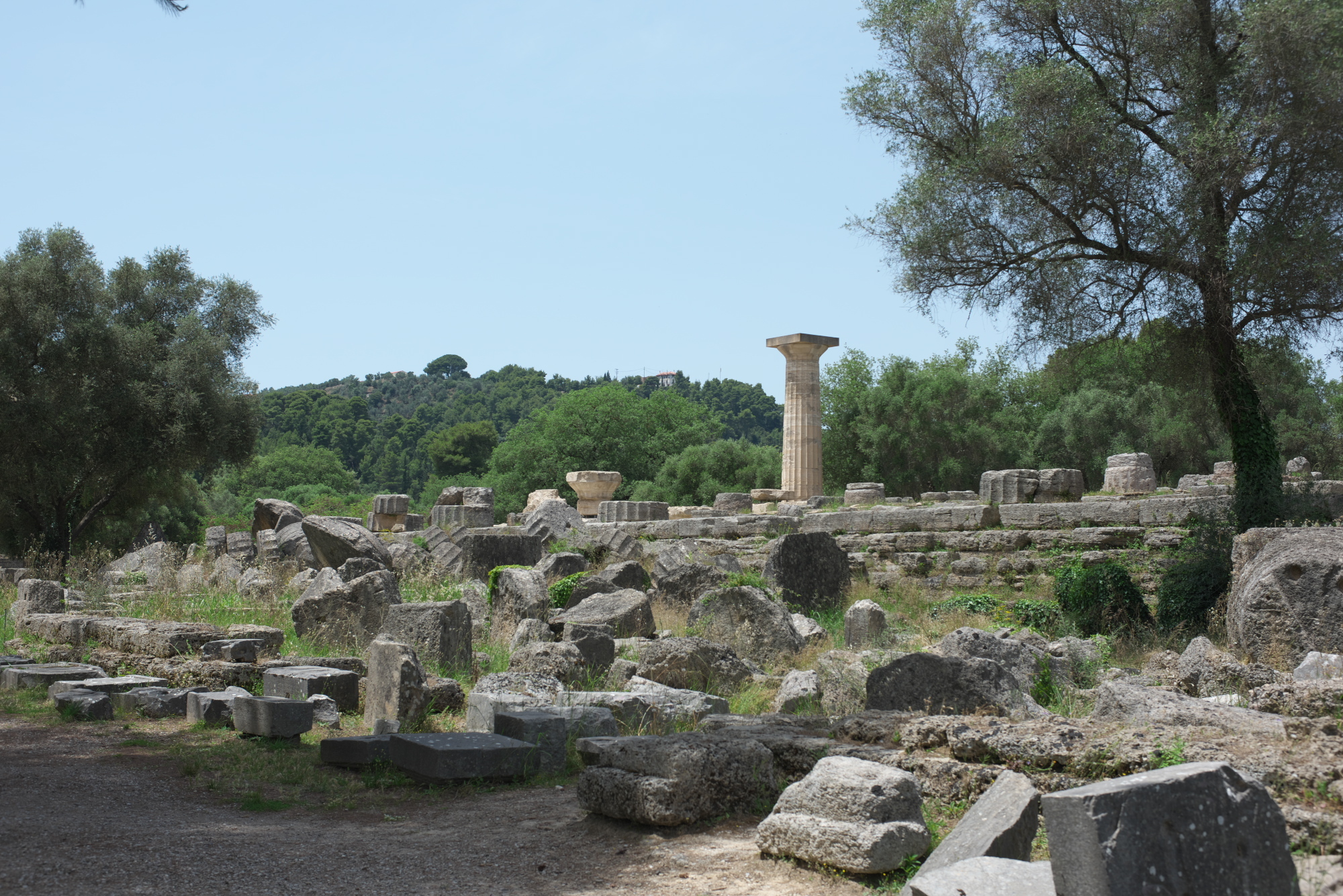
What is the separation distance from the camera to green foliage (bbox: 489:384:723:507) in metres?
50.6

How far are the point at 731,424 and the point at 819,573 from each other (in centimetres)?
7247


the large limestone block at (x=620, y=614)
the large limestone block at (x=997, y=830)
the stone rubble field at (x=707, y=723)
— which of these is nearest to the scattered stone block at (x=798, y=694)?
the stone rubble field at (x=707, y=723)

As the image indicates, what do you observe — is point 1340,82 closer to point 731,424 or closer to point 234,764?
point 234,764

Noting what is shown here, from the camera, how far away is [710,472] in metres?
45.7

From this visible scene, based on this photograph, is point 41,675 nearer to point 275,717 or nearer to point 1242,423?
point 275,717

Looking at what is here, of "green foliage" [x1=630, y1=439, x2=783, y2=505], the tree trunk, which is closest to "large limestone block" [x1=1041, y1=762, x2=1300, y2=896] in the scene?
the tree trunk

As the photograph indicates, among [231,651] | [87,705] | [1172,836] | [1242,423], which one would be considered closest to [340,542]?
[231,651]

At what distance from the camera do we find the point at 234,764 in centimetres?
635

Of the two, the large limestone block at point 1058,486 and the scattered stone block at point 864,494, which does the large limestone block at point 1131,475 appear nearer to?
the scattered stone block at point 864,494

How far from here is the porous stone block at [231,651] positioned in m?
9.01

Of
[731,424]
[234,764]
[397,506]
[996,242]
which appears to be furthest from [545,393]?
[234,764]

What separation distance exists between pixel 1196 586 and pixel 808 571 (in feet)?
14.3

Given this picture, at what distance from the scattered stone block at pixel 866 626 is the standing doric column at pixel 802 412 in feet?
49.9

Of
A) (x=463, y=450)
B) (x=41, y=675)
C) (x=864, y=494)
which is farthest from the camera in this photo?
(x=463, y=450)
